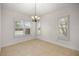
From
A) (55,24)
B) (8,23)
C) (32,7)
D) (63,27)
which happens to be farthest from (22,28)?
(63,27)

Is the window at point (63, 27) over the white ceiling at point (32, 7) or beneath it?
beneath

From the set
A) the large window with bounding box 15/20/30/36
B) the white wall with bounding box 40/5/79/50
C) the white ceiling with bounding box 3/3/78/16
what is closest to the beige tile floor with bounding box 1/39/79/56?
the white wall with bounding box 40/5/79/50

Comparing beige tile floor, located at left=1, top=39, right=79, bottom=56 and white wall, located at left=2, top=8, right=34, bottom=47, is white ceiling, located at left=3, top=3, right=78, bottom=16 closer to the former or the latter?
white wall, located at left=2, top=8, right=34, bottom=47

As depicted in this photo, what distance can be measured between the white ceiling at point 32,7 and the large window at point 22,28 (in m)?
0.27

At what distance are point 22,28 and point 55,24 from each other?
2.92 ft

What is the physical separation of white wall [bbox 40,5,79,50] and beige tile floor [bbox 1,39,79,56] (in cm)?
14

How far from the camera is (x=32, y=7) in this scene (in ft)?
6.34

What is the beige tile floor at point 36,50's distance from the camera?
1.91 meters

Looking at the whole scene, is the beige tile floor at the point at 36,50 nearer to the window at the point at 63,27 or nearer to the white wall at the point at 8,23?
the white wall at the point at 8,23

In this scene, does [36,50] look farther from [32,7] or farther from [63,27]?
[32,7]

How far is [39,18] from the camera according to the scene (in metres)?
1.96

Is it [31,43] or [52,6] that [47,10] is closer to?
[52,6]

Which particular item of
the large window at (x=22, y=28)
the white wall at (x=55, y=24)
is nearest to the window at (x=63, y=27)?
Result: the white wall at (x=55, y=24)

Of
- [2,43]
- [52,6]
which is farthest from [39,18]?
[2,43]
